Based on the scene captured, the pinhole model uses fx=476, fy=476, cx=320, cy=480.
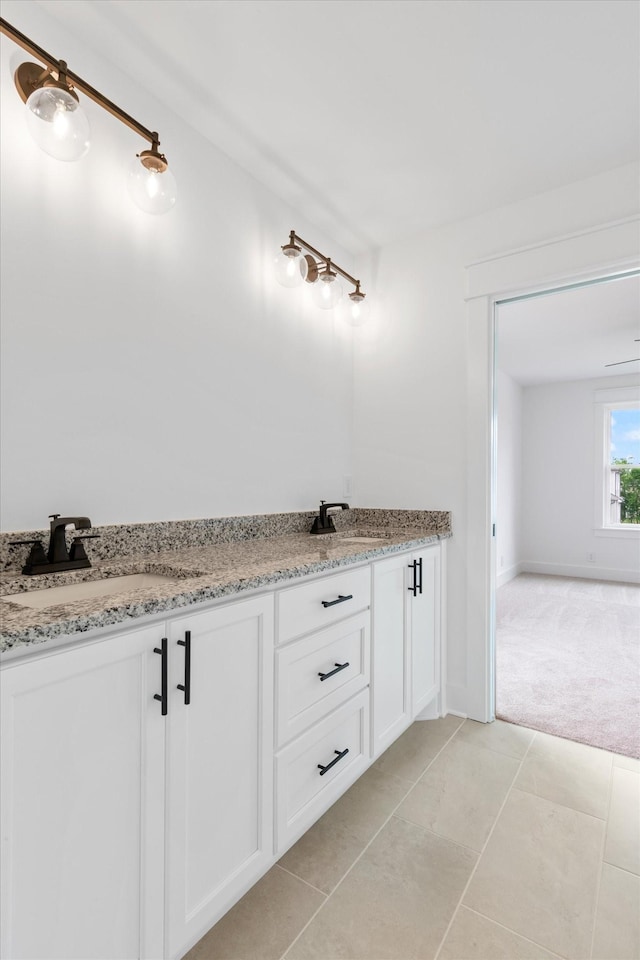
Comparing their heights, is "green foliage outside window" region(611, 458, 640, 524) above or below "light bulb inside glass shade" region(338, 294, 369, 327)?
below

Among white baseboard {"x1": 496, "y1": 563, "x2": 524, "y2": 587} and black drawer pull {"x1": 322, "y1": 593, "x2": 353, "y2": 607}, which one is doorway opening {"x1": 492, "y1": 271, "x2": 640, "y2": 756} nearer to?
white baseboard {"x1": 496, "y1": 563, "x2": 524, "y2": 587}

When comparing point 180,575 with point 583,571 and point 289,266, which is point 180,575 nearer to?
point 289,266

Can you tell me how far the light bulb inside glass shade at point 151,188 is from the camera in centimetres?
144

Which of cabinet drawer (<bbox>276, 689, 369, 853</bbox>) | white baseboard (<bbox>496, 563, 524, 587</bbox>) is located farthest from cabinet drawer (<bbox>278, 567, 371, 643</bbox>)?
white baseboard (<bbox>496, 563, 524, 587</bbox>)

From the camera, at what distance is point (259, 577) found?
1.18m

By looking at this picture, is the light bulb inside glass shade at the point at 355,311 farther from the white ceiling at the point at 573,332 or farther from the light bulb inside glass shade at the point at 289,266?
the white ceiling at the point at 573,332

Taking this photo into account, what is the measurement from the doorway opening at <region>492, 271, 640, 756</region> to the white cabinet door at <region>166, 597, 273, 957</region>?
156cm

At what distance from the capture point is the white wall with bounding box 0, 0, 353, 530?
1.29 m

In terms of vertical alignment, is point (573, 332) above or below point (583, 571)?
above

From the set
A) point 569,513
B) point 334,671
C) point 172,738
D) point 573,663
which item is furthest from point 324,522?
point 569,513

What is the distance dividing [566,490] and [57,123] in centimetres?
580

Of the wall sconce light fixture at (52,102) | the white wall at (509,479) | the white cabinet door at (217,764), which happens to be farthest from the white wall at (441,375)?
the white wall at (509,479)

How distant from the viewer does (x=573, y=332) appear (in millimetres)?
3842

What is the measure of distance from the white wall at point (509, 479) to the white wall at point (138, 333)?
3572 mm
